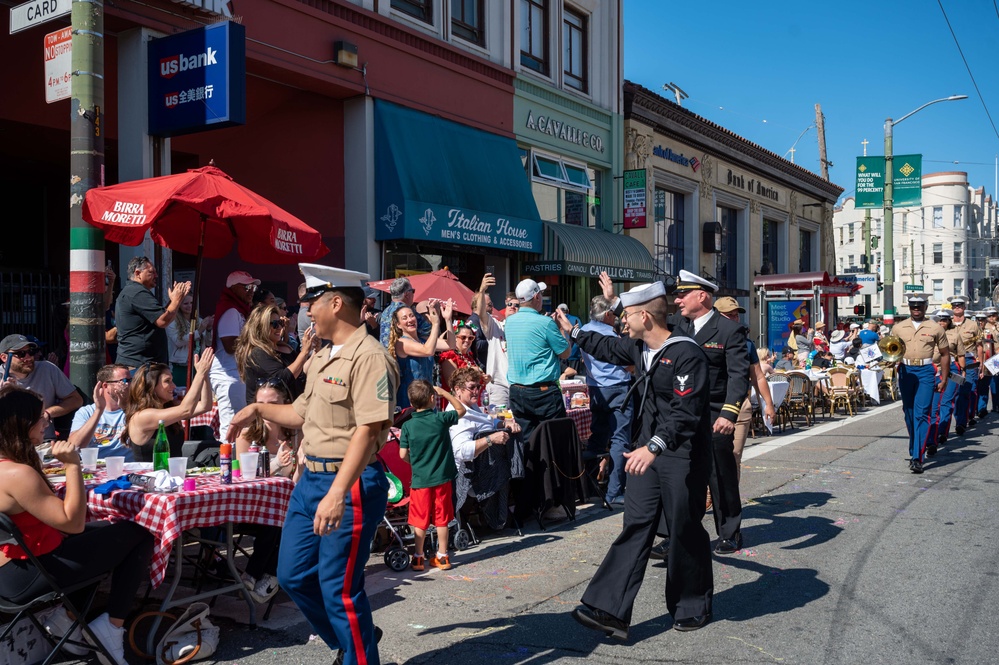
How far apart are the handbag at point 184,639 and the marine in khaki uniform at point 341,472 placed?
3.08ft

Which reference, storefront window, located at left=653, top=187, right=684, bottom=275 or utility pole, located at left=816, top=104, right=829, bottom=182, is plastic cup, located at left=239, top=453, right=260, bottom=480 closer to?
storefront window, located at left=653, top=187, right=684, bottom=275

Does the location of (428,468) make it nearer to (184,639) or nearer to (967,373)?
(184,639)

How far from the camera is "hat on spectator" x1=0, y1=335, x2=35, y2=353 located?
6910 millimetres

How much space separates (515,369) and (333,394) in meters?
4.49

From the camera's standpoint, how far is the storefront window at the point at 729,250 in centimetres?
2803

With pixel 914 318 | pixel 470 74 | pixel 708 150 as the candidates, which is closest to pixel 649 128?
pixel 708 150

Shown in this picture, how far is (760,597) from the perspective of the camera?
18.9ft

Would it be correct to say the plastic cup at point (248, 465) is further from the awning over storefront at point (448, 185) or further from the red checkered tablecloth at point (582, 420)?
the awning over storefront at point (448, 185)

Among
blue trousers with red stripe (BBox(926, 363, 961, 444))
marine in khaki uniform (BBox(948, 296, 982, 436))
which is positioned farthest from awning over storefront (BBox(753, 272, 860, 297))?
blue trousers with red stripe (BBox(926, 363, 961, 444))

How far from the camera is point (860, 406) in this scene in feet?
61.5

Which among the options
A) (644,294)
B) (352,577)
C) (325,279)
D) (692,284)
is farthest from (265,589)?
(692,284)

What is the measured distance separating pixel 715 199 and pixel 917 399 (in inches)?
654

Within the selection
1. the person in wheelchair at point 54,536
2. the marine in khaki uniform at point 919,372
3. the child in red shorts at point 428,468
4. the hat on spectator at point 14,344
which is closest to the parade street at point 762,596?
the child in red shorts at point 428,468

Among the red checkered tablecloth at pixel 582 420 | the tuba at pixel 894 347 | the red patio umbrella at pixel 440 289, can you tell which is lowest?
the red checkered tablecloth at pixel 582 420
